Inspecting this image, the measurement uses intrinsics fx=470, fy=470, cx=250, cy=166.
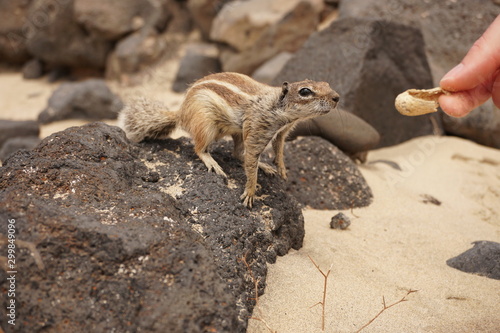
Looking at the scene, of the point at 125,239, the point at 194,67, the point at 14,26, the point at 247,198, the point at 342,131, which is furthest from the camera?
the point at 14,26

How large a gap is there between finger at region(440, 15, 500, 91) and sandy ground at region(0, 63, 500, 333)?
1.29 metres

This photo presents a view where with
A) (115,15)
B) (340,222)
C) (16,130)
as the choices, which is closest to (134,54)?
(115,15)

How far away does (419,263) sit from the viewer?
332cm

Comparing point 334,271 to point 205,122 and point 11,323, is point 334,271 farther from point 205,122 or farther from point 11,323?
point 11,323

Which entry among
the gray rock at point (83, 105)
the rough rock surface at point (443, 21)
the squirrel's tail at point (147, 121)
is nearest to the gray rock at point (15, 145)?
the gray rock at point (83, 105)

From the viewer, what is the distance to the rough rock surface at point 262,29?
8.73 m

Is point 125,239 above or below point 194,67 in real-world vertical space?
above

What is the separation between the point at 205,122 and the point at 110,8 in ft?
26.8

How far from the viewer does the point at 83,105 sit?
26.8 ft

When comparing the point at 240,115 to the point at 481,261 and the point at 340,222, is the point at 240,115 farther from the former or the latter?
the point at 481,261

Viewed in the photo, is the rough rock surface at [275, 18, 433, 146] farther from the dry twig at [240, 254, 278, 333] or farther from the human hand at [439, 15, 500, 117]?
the dry twig at [240, 254, 278, 333]

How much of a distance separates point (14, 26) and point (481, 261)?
37.4ft

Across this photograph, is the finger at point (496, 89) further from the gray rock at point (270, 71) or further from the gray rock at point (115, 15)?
the gray rock at point (115, 15)

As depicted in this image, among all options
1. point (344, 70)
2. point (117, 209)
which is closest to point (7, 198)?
point (117, 209)
